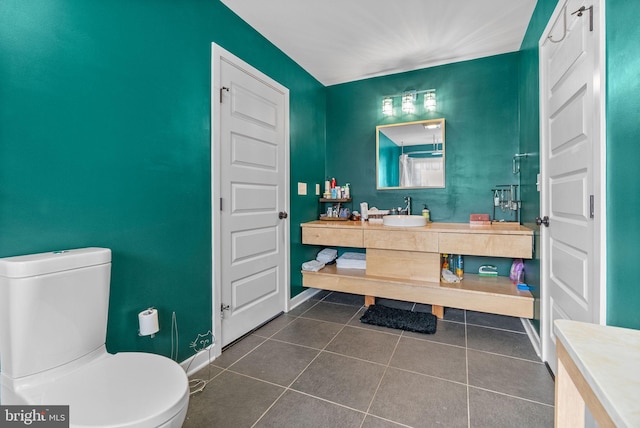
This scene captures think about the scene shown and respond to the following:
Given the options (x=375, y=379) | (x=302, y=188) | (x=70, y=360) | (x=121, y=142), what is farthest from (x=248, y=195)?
(x=375, y=379)

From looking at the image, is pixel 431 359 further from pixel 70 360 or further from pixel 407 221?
pixel 70 360

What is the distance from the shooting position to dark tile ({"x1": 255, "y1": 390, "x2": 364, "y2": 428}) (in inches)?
54.1

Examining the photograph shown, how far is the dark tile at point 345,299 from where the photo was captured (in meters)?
3.03

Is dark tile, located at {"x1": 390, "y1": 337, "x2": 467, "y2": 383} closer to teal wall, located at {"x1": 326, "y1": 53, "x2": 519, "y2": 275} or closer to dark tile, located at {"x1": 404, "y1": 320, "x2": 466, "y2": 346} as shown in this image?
dark tile, located at {"x1": 404, "y1": 320, "x2": 466, "y2": 346}

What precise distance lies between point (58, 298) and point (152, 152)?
83cm

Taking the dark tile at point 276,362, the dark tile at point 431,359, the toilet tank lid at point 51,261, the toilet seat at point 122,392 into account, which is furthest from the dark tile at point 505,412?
the toilet tank lid at point 51,261

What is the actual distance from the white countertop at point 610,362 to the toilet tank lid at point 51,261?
5.24ft

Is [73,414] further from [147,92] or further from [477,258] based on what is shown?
[477,258]

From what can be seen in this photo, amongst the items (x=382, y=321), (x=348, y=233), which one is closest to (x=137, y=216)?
(x=348, y=233)

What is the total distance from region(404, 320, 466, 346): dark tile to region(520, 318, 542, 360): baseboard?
46cm

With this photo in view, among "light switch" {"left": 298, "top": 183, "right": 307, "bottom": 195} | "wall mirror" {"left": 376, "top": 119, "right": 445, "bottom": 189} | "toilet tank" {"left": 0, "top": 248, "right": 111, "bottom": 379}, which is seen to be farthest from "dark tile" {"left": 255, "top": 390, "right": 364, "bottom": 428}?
"wall mirror" {"left": 376, "top": 119, "right": 445, "bottom": 189}

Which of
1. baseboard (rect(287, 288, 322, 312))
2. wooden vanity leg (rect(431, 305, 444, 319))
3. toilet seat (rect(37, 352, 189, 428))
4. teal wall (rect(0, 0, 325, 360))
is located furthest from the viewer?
baseboard (rect(287, 288, 322, 312))

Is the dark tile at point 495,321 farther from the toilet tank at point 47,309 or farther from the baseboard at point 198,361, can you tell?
the toilet tank at point 47,309

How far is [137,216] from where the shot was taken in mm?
1500
